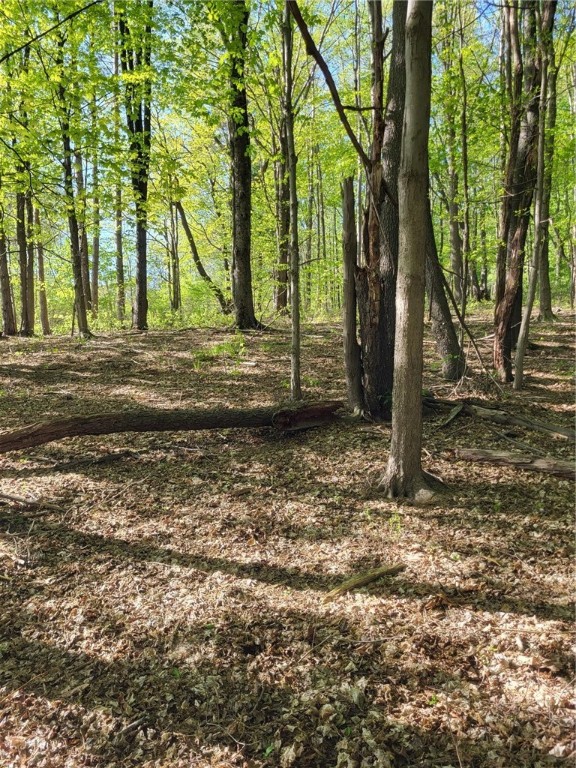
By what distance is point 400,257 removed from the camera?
359 cm

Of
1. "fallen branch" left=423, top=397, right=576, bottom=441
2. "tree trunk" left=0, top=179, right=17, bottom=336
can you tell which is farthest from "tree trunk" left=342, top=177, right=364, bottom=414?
"tree trunk" left=0, top=179, right=17, bottom=336

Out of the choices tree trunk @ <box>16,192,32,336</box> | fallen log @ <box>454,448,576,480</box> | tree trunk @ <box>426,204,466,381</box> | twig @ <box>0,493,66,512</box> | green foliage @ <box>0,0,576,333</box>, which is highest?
green foliage @ <box>0,0,576,333</box>

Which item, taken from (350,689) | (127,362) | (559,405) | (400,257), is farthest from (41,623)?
(127,362)

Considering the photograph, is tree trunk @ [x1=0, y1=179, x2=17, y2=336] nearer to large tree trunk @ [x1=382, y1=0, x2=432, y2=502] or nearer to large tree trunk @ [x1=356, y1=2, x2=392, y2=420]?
large tree trunk @ [x1=356, y1=2, x2=392, y2=420]

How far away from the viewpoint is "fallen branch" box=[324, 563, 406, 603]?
3059mm

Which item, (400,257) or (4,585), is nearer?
(4,585)

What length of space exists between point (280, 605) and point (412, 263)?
2622 millimetres

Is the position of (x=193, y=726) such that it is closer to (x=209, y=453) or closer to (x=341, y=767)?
(x=341, y=767)

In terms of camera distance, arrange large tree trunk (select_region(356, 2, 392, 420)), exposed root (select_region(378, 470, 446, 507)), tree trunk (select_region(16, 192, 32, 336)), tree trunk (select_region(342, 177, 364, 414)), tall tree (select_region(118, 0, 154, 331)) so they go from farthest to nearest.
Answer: tree trunk (select_region(16, 192, 32, 336)) → tall tree (select_region(118, 0, 154, 331)) → tree trunk (select_region(342, 177, 364, 414)) → large tree trunk (select_region(356, 2, 392, 420)) → exposed root (select_region(378, 470, 446, 507))

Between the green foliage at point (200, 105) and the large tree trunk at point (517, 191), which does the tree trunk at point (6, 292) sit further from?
the large tree trunk at point (517, 191)

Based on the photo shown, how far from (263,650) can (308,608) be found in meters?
0.40

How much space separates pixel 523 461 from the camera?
14.6 ft

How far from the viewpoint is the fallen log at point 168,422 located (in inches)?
196

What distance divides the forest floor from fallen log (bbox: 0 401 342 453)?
8.2 inches
